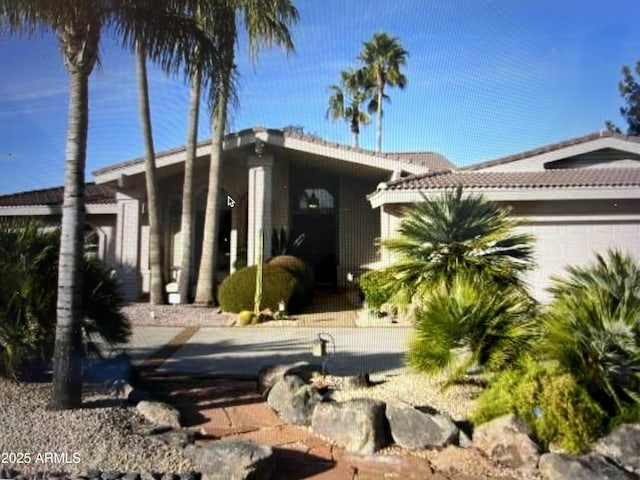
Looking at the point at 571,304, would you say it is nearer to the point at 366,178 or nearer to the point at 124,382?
the point at 124,382

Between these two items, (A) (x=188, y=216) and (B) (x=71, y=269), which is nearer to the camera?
(B) (x=71, y=269)

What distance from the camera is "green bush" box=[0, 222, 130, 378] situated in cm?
545

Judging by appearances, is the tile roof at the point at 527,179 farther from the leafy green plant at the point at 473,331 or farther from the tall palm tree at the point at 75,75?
the tall palm tree at the point at 75,75

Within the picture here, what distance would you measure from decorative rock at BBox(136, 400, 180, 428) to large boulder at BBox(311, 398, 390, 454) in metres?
1.29

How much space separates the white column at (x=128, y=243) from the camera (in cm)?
1470

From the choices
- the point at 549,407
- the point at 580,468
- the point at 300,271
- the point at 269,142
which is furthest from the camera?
the point at 269,142

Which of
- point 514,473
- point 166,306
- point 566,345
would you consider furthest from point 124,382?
point 166,306

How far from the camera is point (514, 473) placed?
4238mm

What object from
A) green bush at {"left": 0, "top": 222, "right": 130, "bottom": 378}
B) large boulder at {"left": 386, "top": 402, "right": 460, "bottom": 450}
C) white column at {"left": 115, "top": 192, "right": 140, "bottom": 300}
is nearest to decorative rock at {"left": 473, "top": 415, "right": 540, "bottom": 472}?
large boulder at {"left": 386, "top": 402, "right": 460, "bottom": 450}

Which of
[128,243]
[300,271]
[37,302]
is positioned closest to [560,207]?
[300,271]

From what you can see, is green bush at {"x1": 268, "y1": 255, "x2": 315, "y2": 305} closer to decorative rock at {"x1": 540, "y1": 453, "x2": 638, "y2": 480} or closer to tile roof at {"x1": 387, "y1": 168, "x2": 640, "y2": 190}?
tile roof at {"x1": 387, "y1": 168, "x2": 640, "y2": 190}

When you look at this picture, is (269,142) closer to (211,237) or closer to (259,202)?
(259,202)

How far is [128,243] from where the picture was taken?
1478 cm

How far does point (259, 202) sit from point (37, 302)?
8951 millimetres
